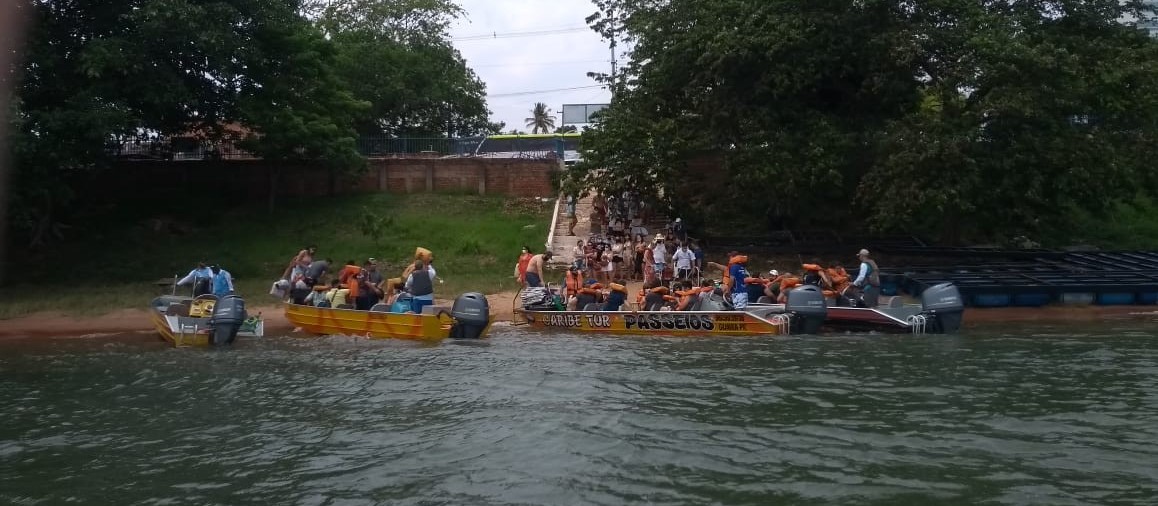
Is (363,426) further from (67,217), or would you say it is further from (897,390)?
(67,217)

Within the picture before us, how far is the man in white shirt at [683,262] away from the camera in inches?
978

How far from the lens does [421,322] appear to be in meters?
19.5

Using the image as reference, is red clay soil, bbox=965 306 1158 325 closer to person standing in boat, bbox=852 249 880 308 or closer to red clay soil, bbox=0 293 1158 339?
red clay soil, bbox=0 293 1158 339

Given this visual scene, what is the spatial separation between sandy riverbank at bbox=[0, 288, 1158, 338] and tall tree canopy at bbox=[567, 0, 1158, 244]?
10.7 feet

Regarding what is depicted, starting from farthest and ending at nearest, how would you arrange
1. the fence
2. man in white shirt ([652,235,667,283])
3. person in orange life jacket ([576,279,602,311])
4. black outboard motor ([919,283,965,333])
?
the fence
man in white shirt ([652,235,667,283])
person in orange life jacket ([576,279,602,311])
black outboard motor ([919,283,965,333])

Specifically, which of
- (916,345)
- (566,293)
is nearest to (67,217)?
(566,293)

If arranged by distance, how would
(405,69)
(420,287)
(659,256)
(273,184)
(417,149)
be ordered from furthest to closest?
(405,69) < (417,149) < (273,184) < (659,256) < (420,287)

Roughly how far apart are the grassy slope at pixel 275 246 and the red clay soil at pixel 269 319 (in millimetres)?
709

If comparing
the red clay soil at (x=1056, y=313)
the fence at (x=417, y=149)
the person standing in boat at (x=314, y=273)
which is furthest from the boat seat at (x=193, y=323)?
the fence at (x=417, y=149)

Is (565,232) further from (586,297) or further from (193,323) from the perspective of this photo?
(193,323)

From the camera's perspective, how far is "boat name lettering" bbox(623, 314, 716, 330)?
766 inches

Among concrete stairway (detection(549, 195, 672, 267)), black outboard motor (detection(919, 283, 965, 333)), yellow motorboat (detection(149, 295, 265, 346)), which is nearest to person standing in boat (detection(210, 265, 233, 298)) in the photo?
yellow motorboat (detection(149, 295, 265, 346))

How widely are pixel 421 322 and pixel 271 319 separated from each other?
5.63m

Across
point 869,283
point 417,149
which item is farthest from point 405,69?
point 869,283
